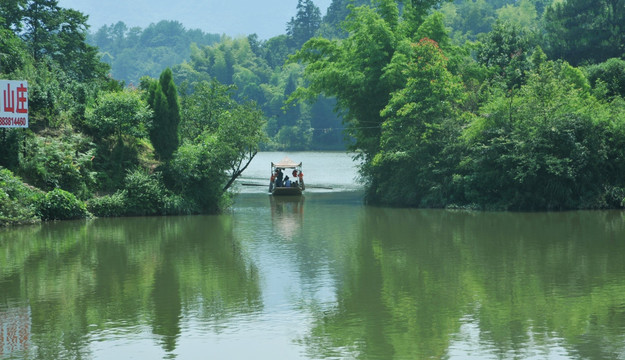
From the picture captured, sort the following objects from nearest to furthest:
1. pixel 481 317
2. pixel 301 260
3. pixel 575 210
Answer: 1. pixel 481 317
2. pixel 301 260
3. pixel 575 210

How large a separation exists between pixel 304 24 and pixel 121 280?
159166 mm

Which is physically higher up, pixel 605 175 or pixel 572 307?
→ pixel 605 175

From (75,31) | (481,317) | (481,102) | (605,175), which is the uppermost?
(75,31)

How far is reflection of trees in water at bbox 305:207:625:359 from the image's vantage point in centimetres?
1417

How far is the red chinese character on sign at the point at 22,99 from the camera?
31922 millimetres

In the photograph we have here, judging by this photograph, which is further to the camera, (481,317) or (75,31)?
(75,31)

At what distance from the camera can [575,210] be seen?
3547 centimetres

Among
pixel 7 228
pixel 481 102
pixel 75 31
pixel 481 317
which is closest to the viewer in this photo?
pixel 481 317

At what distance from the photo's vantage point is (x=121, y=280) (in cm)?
2030

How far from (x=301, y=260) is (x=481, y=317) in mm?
8210

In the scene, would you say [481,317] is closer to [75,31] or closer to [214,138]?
[214,138]

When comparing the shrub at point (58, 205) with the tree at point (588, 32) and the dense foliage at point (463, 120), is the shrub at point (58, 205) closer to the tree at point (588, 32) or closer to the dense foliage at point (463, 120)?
the dense foliage at point (463, 120)

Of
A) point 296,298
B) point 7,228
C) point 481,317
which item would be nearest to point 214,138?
point 7,228

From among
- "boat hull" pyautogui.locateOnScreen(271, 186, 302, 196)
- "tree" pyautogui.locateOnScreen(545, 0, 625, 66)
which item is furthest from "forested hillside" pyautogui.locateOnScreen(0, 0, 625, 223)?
"tree" pyautogui.locateOnScreen(545, 0, 625, 66)
